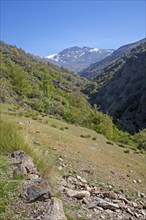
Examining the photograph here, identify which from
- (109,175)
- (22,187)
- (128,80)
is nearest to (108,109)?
(128,80)

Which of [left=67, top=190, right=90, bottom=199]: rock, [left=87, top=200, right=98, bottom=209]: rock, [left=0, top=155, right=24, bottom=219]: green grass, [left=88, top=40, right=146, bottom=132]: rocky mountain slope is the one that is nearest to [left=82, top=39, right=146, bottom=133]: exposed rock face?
[left=88, top=40, right=146, bottom=132]: rocky mountain slope

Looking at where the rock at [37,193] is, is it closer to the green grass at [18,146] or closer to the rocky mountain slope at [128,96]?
the green grass at [18,146]

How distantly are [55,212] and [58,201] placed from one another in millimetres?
440

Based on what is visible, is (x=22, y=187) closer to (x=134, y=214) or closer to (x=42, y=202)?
(x=42, y=202)

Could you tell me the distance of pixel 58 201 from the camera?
19.6ft

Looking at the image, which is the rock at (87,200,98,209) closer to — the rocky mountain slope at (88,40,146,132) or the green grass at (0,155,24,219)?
the green grass at (0,155,24,219)

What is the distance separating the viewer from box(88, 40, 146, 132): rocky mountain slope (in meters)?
89.1

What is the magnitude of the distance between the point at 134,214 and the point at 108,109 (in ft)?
328

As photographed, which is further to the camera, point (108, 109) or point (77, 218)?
point (108, 109)

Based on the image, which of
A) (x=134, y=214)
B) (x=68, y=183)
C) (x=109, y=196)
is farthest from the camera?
(x=68, y=183)

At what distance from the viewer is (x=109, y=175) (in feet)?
41.8

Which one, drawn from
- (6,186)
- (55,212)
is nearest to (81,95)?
(6,186)

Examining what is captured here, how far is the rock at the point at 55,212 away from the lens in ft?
17.7

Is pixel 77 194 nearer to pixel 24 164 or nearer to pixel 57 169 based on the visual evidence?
pixel 24 164
